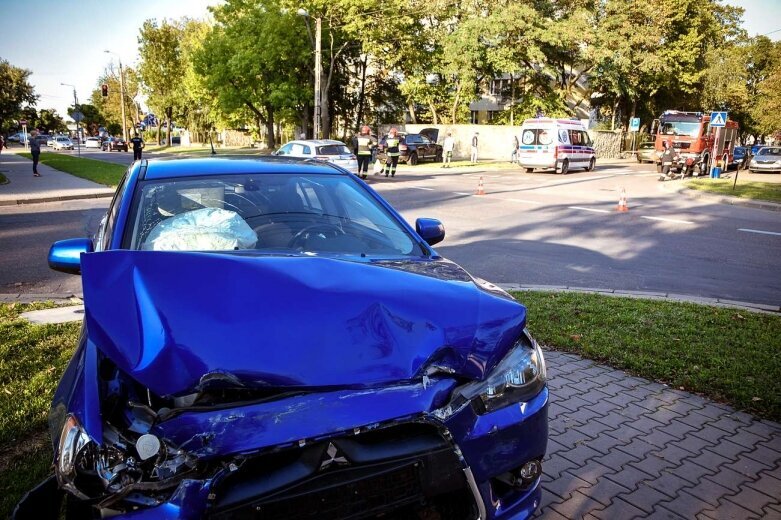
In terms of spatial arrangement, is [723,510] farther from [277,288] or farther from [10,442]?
[10,442]

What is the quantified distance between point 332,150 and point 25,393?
1726 cm

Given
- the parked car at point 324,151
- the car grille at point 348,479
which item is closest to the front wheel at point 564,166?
the parked car at point 324,151

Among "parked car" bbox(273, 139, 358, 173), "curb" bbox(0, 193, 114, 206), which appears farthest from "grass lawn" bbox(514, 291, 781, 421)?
"parked car" bbox(273, 139, 358, 173)

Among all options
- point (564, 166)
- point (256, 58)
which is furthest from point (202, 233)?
point (256, 58)

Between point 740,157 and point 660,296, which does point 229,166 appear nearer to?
point 660,296

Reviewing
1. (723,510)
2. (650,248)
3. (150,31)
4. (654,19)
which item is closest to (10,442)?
(723,510)

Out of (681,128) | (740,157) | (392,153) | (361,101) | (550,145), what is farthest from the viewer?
(361,101)

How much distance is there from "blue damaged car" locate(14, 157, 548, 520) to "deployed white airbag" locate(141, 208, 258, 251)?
0.78 metres

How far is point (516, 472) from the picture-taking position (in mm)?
2215

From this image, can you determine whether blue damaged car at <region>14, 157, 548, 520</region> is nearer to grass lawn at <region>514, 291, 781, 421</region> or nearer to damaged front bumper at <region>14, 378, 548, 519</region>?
damaged front bumper at <region>14, 378, 548, 519</region>

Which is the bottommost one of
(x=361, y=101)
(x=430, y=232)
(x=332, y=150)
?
(x=430, y=232)

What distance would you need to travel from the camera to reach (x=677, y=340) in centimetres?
522

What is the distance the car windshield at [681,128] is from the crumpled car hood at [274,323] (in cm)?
3260

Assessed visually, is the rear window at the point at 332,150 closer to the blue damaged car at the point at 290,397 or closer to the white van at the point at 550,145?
the white van at the point at 550,145
